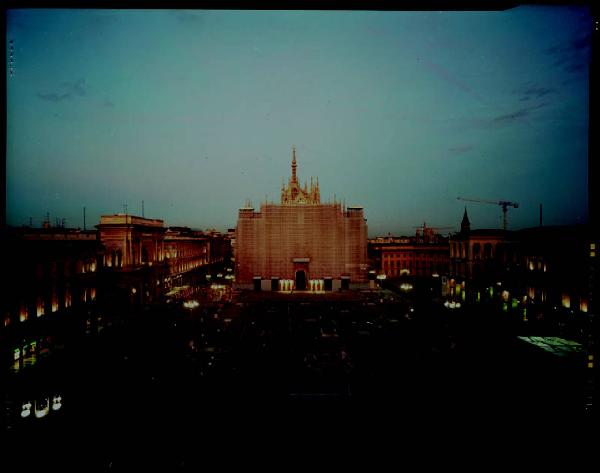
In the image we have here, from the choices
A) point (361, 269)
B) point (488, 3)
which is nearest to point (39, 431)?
point (488, 3)

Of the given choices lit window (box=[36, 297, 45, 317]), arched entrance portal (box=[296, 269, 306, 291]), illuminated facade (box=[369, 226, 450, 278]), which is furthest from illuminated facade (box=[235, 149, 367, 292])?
lit window (box=[36, 297, 45, 317])

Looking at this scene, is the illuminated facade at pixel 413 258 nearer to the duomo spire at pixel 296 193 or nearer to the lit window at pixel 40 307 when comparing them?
the duomo spire at pixel 296 193

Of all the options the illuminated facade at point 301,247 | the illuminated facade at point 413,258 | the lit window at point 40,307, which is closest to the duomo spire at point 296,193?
the illuminated facade at point 301,247

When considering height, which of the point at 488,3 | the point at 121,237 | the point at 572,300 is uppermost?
the point at 488,3

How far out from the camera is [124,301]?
865 inches

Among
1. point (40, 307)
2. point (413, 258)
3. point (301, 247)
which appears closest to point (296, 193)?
point (301, 247)

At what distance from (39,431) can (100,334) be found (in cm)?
1011

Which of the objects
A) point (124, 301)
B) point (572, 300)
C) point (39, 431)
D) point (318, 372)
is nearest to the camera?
point (39, 431)

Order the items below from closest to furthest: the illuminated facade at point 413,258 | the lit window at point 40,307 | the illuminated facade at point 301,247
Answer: the lit window at point 40,307 → the illuminated facade at point 301,247 → the illuminated facade at point 413,258

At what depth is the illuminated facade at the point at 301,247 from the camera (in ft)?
119

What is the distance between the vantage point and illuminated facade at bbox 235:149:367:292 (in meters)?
36.3

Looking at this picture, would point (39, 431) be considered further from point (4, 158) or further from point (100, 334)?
point (100, 334)

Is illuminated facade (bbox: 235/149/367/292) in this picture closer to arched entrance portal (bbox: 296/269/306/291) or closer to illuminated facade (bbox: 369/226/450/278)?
arched entrance portal (bbox: 296/269/306/291)

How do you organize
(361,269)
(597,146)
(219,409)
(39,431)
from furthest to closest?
(361,269) < (219,409) < (39,431) < (597,146)
